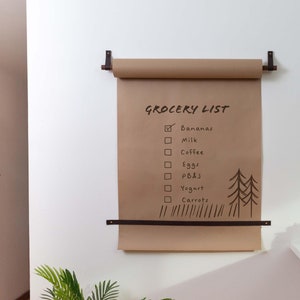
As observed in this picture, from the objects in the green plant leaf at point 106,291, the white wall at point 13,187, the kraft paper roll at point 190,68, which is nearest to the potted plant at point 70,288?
the green plant leaf at point 106,291

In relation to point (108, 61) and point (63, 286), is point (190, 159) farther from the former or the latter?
point (63, 286)

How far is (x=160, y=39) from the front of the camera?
3.76 ft

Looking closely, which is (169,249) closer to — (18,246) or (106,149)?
(106,149)

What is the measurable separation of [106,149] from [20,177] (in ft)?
6.15

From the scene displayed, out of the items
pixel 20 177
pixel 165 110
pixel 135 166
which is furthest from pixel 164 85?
pixel 20 177

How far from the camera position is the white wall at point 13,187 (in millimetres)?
2391

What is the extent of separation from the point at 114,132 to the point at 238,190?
1.95ft

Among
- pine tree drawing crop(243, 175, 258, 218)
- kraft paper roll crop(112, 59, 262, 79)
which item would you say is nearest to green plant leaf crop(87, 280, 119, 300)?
pine tree drawing crop(243, 175, 258, 218)

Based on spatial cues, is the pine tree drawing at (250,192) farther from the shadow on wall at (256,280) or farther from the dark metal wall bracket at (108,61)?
the dark metal wall bracket at (108,61)

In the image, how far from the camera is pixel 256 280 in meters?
1.15

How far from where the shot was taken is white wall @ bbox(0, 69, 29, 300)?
2.39 m

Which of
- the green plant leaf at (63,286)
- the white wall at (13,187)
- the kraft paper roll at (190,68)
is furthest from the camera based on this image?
the white wall at (13,187)

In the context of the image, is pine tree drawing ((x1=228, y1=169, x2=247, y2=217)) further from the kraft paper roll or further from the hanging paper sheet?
the kraft paper roll

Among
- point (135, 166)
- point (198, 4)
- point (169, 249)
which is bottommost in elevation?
point (169, 249)
